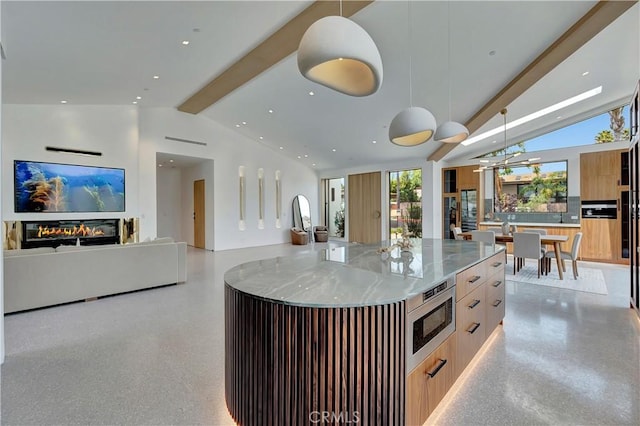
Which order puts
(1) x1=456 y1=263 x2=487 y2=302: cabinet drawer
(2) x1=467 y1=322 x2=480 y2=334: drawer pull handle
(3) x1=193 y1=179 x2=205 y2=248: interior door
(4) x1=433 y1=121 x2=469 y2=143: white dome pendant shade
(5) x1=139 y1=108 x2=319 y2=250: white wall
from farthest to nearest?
(3) x1=193 y1=179 x2=205 y2=248: interior door → (5) x1=139 y1=108 x2=319 y2=250: white wall → (4) x1=433 y1=121 x2=469 y2=143: white dome pendant shade → (2) x1=467 y1=322 x2=480 y2=334: drawer pull handle → (1) x1=456 y1=263 x2=487 y2=302: cabinet drawer

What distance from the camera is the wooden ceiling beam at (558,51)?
326 centimetres

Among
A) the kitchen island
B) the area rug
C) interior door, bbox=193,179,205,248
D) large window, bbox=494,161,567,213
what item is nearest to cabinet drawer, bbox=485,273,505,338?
the kitchen island

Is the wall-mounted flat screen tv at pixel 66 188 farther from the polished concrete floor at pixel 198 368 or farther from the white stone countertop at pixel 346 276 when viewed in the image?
the white stone countertop at pixel 346 276

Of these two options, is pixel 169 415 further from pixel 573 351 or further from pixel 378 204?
pixel 378 204

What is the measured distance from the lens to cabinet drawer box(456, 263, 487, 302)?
77.3 inches

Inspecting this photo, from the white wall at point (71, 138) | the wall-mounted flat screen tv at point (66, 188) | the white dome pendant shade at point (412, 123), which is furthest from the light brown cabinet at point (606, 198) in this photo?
the wall-mounted flat screen tv at point (66, 188)

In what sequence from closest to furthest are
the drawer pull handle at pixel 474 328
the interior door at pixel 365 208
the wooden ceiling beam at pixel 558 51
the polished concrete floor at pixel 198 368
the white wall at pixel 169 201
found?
the polished concrete floor at pixel 198 368 < the drawer pull handle at pixel 474 328 < the wooden ceiling beam at pixel 558 51 < the interior door at pixel 365 208 < the white wall at pixel 169 201

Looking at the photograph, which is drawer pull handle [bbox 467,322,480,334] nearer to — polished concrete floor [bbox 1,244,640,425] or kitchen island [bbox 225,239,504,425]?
polished concrete floor [bbox 1,244,640,425]

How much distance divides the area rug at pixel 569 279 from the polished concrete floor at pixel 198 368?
2.85 feet

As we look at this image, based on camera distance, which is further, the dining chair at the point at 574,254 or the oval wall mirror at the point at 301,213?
the oval wall mirror at the point at 301,213

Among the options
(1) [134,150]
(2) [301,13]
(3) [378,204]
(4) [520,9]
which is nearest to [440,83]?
(4) [520,9]

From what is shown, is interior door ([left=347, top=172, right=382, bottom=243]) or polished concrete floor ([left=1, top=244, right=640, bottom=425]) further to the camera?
interior door ([left=347, top=172, right=382, bottom=243])

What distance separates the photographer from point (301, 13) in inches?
144

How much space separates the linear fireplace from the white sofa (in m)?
2.62
